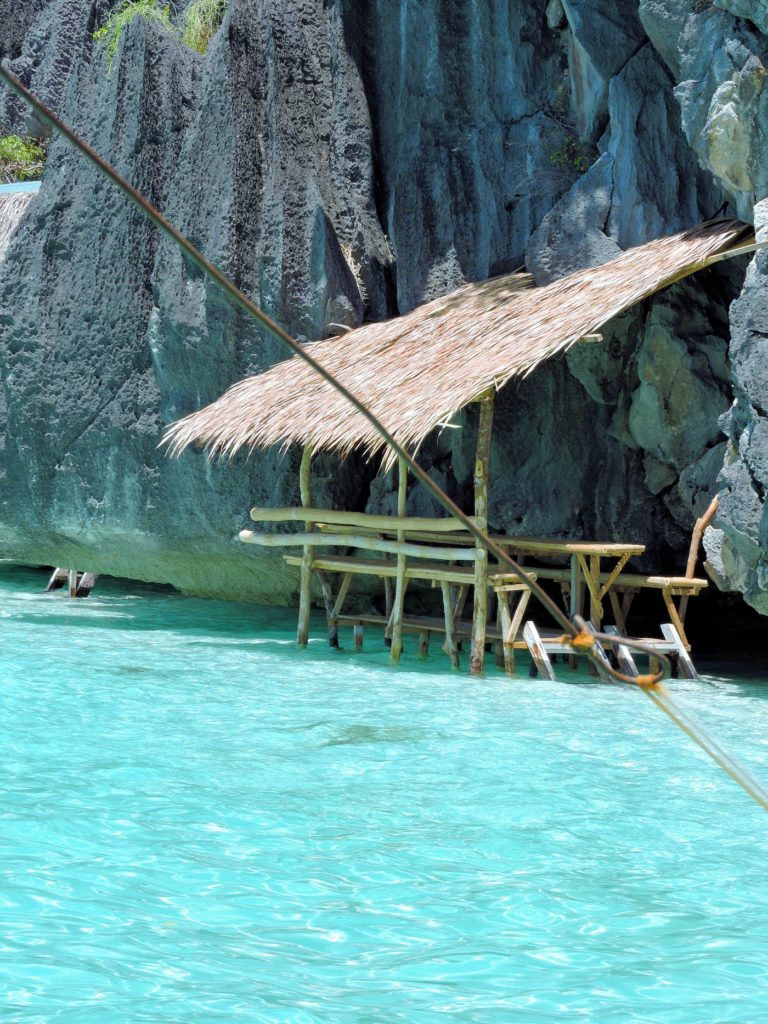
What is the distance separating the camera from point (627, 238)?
991 centimetres

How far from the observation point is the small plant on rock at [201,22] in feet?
44.8

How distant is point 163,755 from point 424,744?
1.30 metres

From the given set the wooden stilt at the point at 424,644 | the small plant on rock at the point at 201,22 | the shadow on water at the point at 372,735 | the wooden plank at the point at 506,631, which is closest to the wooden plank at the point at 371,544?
the wooden plank at the point at 506,631

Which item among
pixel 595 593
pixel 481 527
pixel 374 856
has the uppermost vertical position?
pixel 481 527

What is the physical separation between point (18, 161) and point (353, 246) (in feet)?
25.0

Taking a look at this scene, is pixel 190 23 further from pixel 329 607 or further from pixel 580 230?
pixel 329 607

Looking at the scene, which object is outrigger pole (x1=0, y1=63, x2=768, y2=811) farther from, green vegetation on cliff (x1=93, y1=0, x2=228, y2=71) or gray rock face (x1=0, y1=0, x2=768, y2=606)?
green vegetation on cliff (x1=93, y1=0, x2=228, y2=71)

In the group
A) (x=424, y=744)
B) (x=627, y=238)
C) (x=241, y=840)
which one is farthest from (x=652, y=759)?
(x=627, y=238)

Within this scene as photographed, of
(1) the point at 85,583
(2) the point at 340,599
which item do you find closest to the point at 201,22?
(1) the point at 85,583

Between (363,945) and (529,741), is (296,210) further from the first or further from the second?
(363,945)

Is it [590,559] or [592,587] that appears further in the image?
[590,559]

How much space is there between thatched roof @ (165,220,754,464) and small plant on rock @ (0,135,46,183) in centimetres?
821

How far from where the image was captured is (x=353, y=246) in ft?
39.2

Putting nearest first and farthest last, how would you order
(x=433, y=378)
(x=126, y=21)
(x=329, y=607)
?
(x=433, y=378) → (x=329, y=607) → (x=126, y=21)
